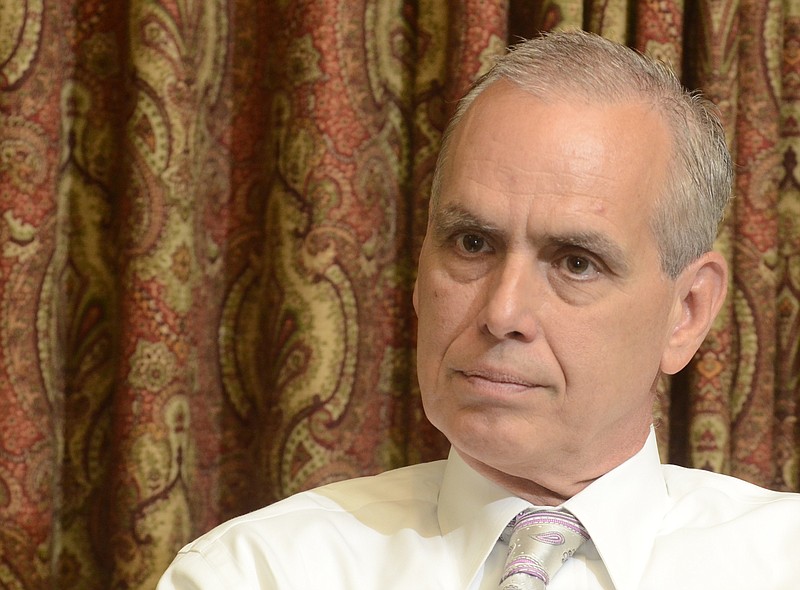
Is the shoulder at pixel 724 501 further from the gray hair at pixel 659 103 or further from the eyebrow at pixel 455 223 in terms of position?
the eyebrow at pixel 455 223

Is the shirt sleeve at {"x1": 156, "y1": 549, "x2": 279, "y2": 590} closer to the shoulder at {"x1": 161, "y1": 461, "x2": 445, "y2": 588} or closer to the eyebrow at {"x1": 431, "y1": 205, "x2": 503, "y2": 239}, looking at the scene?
the shoulder at {"x1": 161, "y1": 461, "x2": 445, "y2": 588}

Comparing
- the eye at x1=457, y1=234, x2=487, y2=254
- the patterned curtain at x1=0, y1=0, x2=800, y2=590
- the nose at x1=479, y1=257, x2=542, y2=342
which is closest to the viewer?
the nose at x1=479, y1=257, x2=542, y2=342

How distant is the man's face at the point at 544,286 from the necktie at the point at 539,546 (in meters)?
0.05

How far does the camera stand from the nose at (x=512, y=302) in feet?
3.89

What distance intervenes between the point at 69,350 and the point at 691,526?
1.05 meters

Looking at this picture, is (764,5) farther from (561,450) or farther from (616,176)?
(561,450)

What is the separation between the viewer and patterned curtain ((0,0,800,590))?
169 centimetres

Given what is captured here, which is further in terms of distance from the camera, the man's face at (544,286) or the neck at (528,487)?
the neck at (528,487)

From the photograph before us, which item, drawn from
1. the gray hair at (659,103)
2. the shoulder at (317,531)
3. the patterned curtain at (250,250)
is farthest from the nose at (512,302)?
the patterned curtain at (250,250)

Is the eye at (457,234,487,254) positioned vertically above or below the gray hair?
below

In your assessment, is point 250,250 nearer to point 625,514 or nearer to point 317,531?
point 317,531

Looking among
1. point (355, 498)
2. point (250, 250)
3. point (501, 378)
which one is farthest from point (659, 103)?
point (250, 250)

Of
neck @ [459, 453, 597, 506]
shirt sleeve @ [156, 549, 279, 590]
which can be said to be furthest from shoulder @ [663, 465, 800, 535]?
shirt sleeve @ [156, 549, 279, 590]

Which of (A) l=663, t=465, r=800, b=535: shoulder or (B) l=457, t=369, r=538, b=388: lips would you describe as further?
(A) l=663, t=465, r=800, b=535: shoulder
